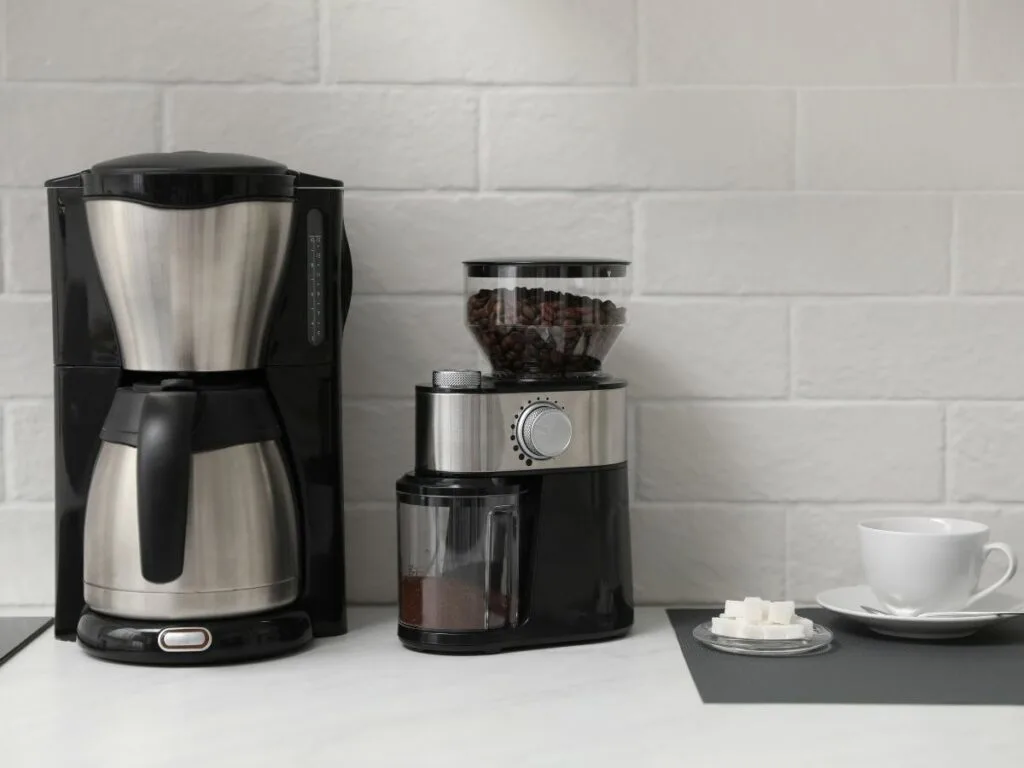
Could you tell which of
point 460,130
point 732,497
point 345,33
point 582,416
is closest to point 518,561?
point 582,416

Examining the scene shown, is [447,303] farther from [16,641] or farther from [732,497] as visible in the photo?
[16,641]

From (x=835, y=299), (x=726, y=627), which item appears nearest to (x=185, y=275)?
(x=726, y=627)

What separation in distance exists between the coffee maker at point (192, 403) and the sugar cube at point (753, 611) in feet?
1.17

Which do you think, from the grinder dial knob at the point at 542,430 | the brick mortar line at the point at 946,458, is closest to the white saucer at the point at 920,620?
the brick mortar line at the point at 946,458

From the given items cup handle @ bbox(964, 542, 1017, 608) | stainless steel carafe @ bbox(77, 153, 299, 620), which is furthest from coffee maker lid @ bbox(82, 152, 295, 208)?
cup handle @ bbox(964, 542, 1017, 608)

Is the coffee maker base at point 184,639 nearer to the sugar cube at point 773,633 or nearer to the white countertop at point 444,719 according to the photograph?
the white countertop at point 444,719

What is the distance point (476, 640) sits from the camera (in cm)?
104

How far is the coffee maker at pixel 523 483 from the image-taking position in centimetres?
104

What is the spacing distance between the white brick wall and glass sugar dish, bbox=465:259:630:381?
15cm

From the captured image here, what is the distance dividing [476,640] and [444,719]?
164 mm

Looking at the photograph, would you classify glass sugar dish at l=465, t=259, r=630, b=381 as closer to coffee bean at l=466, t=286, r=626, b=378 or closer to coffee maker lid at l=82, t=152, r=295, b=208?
coffee bean at l=466, t=286, r=626, b=378

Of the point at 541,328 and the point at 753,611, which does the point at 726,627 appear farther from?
the point at 541,328

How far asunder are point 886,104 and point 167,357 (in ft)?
2.37

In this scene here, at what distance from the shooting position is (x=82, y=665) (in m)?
1.03
